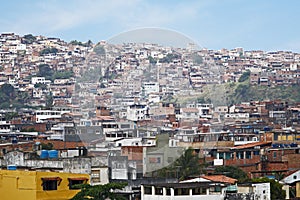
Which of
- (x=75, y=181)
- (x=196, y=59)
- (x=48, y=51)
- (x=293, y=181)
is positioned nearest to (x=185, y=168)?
(x=293, y=181)

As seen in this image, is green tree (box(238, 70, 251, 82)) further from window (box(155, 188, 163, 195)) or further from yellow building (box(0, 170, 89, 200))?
window (box(155, 188, 163, 195))

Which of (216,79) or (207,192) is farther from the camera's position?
(216,79)

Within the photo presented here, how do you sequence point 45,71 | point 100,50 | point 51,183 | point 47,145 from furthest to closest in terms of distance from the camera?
point 45,71 < point 47,145 < point 100,50 < point 51,183

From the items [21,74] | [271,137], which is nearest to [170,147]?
[271,137]

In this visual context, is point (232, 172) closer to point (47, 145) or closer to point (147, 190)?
point (147, 190)

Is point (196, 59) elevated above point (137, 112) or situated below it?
above

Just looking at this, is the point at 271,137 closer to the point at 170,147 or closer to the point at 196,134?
the point at 196,134

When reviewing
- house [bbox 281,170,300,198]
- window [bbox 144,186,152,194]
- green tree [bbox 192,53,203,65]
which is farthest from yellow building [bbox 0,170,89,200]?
house [bbox 281,170,300,198]

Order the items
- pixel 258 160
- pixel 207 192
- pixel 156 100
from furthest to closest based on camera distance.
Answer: pixel 258 160
pixel 156 100
pixel 207 192
